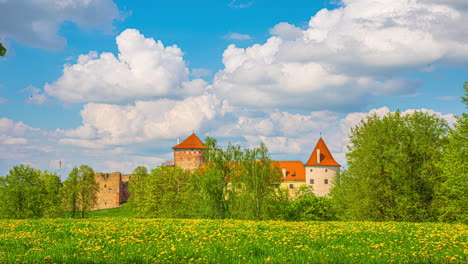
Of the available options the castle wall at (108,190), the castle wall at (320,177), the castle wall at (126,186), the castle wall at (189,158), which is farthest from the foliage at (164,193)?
the castle wall at (126,186)

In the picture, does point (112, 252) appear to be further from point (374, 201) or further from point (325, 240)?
point (374, 201)

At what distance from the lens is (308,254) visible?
34.3ft

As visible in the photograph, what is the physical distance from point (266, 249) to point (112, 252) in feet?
13.8

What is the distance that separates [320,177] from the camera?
85.9 meters

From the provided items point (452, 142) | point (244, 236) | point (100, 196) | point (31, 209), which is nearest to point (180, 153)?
point (100, 196)

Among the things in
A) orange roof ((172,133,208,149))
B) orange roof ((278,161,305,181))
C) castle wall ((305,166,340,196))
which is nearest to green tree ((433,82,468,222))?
castle wall ((305,166,340,196))

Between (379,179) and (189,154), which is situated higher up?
(189,154)

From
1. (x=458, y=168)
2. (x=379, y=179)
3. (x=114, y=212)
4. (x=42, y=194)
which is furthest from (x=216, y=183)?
(x=114, y=212)

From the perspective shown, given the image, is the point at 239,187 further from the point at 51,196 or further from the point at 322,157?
the point at 322,157

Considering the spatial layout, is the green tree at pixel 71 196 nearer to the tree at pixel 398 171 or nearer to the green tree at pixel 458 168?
the tree at pixel 398 171

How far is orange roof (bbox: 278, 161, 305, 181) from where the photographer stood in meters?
98.2

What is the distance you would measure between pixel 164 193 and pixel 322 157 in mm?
41274

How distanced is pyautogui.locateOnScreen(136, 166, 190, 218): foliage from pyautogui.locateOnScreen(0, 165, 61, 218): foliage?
39.1ft

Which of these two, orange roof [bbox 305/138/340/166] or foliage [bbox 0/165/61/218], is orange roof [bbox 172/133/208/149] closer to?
orange roof [bbox 305/138/340/166]
